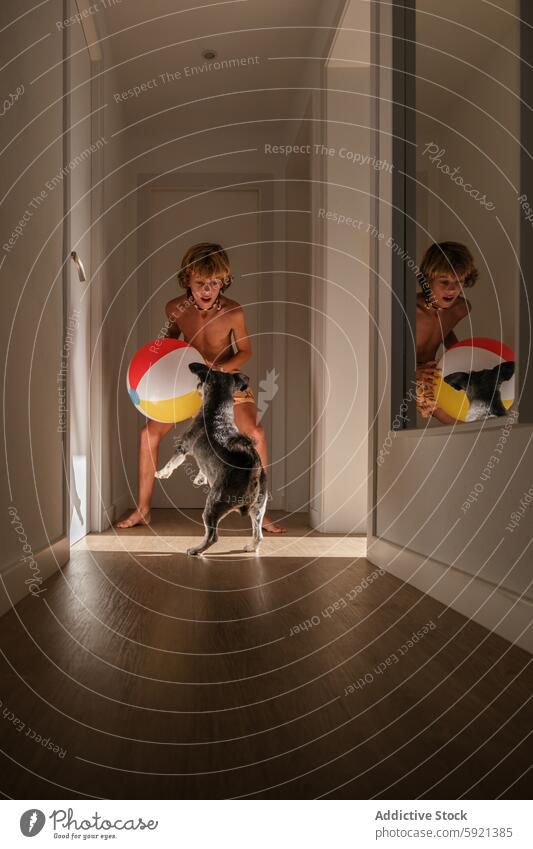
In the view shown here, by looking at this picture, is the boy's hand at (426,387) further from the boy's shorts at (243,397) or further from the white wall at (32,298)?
the boy's shorts at (243,397)

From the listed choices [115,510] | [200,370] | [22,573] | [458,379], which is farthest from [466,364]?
[115,510]

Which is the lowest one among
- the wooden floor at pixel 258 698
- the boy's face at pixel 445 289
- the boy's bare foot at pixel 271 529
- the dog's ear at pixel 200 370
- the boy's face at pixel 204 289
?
the boy's bare foot at pixel 271 529

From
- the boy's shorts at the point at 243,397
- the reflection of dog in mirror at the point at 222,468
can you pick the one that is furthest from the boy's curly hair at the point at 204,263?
the reflection of dog in mirror at the point at 222,468

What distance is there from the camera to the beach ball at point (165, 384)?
3107 mm

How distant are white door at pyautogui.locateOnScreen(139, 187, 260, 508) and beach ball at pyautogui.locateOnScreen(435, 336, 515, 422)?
125 inches

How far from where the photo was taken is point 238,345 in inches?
149

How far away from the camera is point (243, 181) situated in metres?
5.07

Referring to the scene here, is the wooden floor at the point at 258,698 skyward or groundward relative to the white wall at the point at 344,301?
groundward

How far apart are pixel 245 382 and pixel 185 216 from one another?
8.10 feet

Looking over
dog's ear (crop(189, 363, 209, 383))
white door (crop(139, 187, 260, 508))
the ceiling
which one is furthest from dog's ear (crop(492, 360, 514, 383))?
white door (crop(139, 187, 260, 508))

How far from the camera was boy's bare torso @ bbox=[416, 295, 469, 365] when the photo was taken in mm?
1930

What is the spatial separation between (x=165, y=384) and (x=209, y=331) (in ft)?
2.80

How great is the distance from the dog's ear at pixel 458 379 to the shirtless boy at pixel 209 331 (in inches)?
68.3
